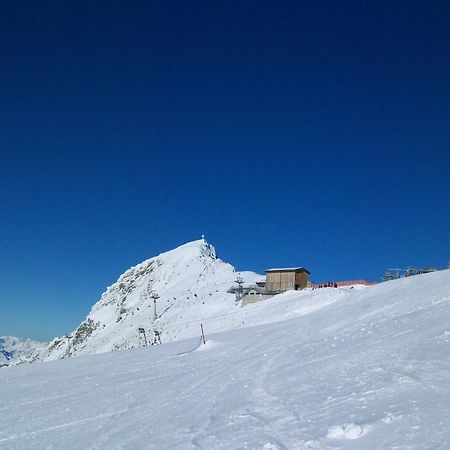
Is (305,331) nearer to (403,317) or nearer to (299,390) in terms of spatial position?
(403,317)

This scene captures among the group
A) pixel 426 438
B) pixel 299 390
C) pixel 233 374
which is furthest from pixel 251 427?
pixel 233 374

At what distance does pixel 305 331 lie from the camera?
16.5 metres

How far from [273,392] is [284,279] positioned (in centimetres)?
3075

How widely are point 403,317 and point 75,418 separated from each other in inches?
389

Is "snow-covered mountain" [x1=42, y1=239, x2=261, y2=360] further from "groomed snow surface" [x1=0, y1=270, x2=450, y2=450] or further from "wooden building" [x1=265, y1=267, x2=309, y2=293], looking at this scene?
"groomed snow surface" [x1=0, y1=270, x2=450, y2=450]

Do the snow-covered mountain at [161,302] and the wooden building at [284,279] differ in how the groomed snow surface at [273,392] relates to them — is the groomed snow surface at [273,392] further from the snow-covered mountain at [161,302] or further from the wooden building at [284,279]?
the wooden building at [284,279]

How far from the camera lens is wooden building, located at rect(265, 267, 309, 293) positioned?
39719 mm

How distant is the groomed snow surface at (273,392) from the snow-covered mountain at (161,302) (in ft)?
46.6

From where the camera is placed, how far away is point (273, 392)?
954 cm

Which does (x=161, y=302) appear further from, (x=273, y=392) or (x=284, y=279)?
(x=273, y=392)

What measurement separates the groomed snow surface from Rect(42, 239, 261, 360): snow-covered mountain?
14211 millimetres

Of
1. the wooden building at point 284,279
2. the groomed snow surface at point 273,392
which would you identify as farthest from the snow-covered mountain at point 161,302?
the groomed snow surface at point 273,392

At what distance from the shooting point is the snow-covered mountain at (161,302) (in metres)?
39.1

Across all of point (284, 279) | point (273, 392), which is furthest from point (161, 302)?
point (273, 392)
